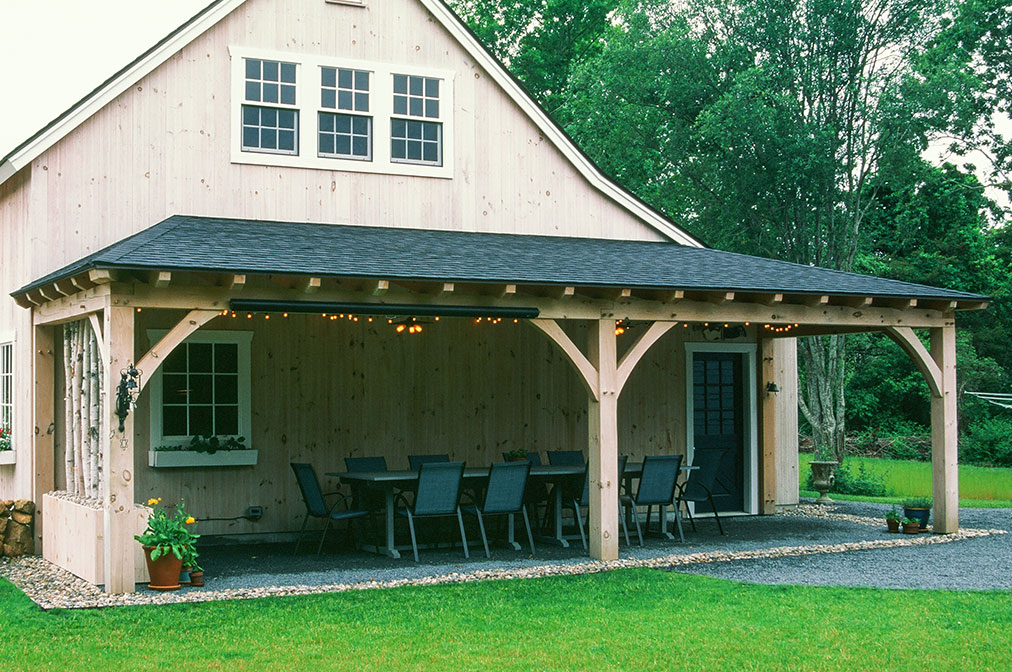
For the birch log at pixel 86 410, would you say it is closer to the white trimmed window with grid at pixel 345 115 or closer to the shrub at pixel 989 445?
the white trimmed window with grid at pixel 345 115

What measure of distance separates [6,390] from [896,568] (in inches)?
369

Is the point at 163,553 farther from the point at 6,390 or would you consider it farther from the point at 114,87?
the point at 114,87

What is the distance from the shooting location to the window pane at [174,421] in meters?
11.7

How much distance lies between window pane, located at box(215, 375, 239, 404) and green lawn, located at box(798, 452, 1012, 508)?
1045 centimetres

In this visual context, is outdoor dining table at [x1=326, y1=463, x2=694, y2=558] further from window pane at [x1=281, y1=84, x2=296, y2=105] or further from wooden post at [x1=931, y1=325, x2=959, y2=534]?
window pane at [x1=281, y1=84, x2=296, y2=105]

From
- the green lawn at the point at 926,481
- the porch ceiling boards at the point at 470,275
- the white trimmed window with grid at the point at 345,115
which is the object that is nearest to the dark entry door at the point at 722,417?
the porch ceiling boards at the point at 470,275

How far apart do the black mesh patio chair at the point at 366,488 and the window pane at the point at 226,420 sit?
3.97ft

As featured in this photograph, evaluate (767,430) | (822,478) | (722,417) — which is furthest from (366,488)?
(822,478)

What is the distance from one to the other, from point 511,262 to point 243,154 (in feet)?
10.7

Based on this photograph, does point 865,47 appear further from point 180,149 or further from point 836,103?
point 180,149

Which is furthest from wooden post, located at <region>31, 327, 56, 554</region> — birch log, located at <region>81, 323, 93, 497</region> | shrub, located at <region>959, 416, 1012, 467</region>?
shrub, located at <region>959, 416, 1012, 467</region>

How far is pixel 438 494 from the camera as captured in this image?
10.6 m

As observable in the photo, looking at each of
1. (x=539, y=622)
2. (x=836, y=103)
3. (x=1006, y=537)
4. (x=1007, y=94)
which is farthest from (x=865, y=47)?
(x=539, y=622)

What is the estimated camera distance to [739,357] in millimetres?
15008
